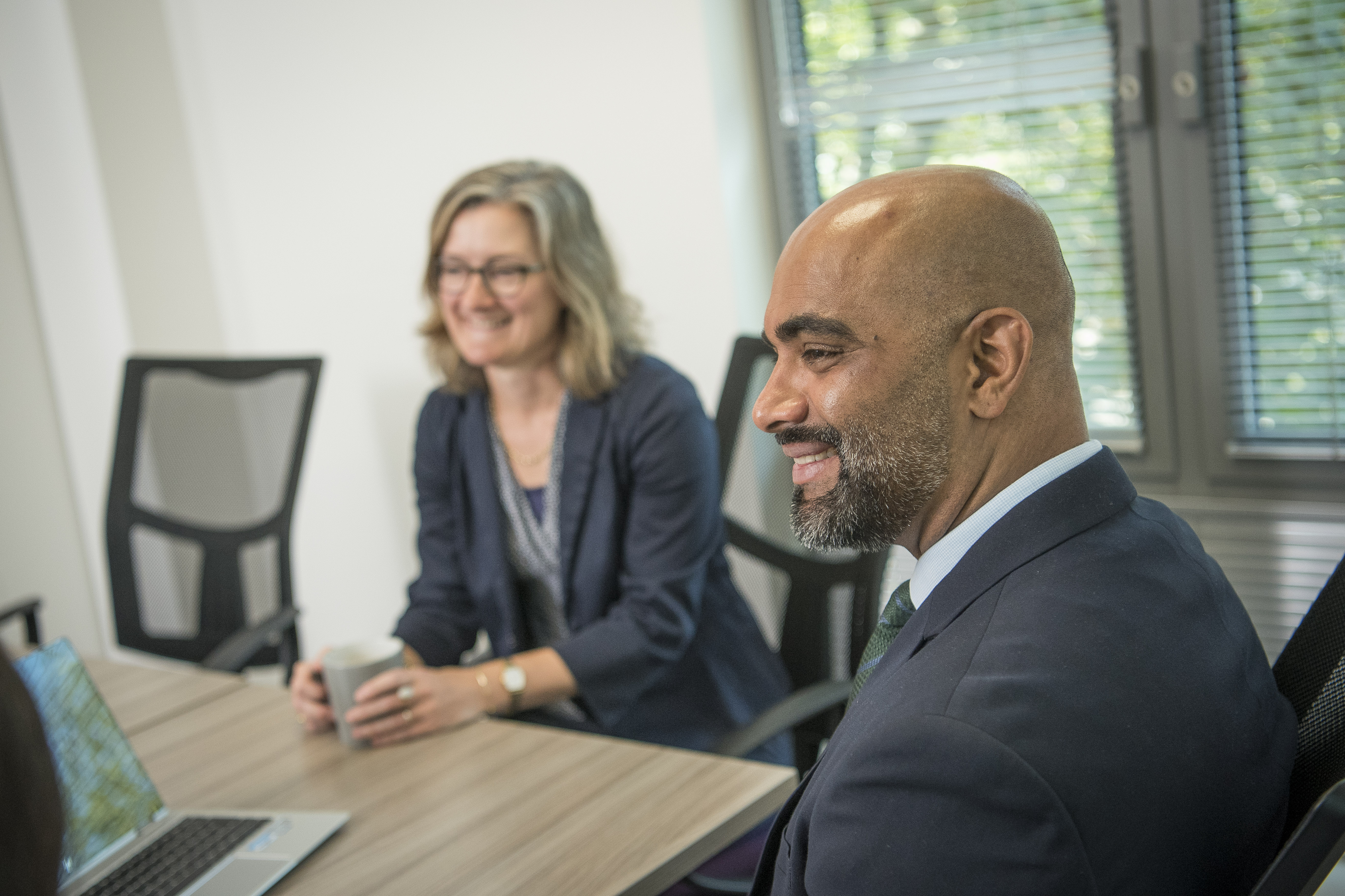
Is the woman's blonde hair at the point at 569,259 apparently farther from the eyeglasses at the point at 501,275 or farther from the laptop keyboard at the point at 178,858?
the laptop keyboard at the point at 178,858

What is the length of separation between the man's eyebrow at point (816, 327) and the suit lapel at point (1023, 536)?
0.18 metres

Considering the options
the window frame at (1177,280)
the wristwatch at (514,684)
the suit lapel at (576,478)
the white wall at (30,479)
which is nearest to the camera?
the wristwatch at (514,684)

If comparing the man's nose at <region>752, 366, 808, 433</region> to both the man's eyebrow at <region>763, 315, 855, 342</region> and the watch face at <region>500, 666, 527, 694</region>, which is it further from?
the watch face at <region>500, 666, 527, 694</region>

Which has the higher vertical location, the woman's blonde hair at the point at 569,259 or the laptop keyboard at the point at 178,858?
the woman's blonde hair at the point at 569,259

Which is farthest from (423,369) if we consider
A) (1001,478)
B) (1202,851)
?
(1202,851)

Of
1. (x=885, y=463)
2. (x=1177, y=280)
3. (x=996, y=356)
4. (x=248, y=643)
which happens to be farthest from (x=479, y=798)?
(x=1177, y=280)

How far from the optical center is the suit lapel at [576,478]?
73.3 inches

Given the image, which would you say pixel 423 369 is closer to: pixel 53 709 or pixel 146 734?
pixel 146 734

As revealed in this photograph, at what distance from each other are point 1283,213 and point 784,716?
1.23m

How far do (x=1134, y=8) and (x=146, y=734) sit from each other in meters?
1.92

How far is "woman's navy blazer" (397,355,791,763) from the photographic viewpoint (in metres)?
1.75

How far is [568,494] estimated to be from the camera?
73.7 inches

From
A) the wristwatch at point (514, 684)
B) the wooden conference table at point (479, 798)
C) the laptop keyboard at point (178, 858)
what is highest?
the laptop keyboard at point (178, 858)

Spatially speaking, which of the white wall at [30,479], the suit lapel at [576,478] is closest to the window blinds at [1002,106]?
the suit lapel at [576,478]
